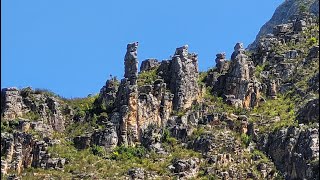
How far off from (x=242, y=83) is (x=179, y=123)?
9873mm

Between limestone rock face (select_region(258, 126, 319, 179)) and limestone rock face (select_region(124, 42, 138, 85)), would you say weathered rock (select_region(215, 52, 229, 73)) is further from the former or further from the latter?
limestone rock face (select_region(258, 126, 319, 179))

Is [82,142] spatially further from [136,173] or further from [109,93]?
[109,93]

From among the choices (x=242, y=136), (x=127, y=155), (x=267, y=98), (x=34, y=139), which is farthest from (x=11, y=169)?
(x=267, y=98)

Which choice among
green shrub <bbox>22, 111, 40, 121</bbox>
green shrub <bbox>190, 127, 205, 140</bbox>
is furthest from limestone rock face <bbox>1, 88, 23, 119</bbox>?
green shrub <bbox>190, 127, 205, 140</bbox>

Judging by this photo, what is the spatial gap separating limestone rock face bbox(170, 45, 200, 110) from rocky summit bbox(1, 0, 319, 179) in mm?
108

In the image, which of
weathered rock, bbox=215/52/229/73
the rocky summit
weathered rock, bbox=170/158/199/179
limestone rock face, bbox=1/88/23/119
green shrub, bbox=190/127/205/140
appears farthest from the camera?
weathered rock, bbox=215/52/229/73

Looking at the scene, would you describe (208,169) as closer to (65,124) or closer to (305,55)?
(65,124)

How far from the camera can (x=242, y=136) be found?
301 feet

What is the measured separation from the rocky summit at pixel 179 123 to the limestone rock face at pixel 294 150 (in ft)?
0.34

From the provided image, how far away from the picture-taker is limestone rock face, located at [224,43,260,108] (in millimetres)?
99500

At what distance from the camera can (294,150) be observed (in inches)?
3369

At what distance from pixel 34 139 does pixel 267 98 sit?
93.6 feet

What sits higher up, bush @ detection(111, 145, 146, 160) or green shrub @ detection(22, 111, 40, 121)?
green shrub @ detection(22, 111, 40, 121)

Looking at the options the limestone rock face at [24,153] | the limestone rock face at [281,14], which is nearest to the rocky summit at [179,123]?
the limestone rock face at [24,153]
